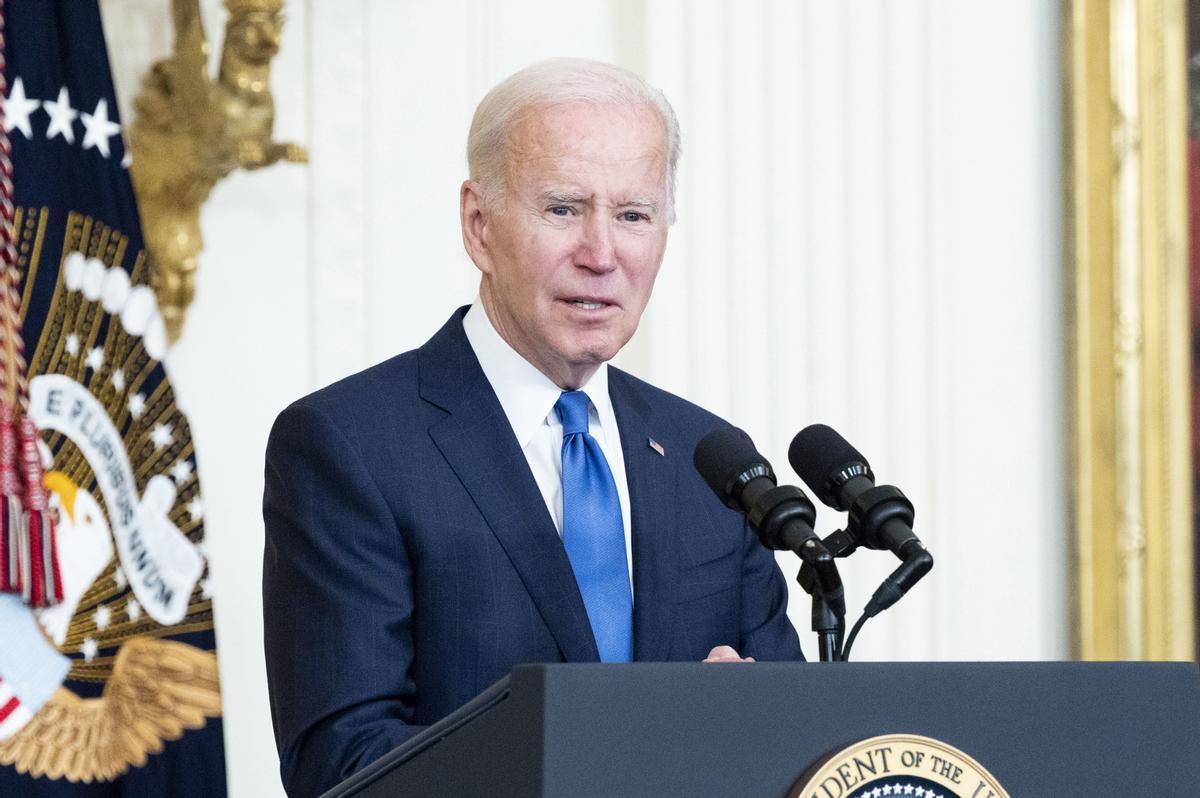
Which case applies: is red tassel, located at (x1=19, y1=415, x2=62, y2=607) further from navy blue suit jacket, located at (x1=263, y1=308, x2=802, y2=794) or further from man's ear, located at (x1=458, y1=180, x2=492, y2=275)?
man's ear, located at (x1=458, y1=180, x2=492, y2=275)

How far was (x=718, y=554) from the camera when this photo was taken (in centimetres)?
252

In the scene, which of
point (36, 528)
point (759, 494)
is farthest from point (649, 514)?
point (36, 528)

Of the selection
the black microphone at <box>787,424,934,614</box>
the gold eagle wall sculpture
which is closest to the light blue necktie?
the black microphone at <box>787,424,934,614</box>

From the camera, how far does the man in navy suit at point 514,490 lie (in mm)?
2174

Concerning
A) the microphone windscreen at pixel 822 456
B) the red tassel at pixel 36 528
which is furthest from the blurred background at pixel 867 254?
the microphone windscreen at pixel 822 456

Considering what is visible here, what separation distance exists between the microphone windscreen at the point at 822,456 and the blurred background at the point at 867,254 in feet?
6.32

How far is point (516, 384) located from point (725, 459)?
0.71 meters

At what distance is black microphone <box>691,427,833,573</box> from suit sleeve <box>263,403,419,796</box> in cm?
50

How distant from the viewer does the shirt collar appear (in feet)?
8.01

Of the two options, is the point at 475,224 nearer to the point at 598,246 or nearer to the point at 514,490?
the point at 598,246

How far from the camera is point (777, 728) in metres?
1.42

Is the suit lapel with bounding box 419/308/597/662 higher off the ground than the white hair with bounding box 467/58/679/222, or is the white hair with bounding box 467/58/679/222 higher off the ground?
the white hair with bounding box 467/58/679/222

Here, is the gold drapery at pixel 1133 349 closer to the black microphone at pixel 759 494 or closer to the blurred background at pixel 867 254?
the blurred background at pixel 867 254

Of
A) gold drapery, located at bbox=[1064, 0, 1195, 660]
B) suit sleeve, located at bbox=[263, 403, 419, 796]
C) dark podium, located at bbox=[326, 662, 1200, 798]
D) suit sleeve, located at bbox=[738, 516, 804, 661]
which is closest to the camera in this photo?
dark podium, located at bbox=[326, 662, 1200, 798]
